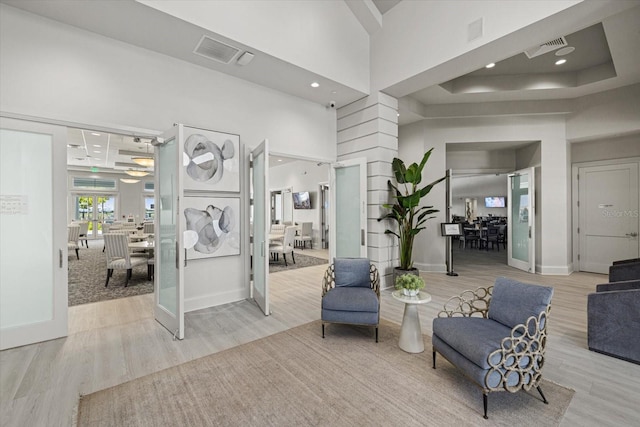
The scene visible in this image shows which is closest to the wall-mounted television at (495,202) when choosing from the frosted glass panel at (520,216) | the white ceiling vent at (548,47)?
the frosted glass panel at (520,216)

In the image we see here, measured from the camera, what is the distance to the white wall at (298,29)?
3.38 m

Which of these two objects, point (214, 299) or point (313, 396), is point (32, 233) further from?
point (313, 396)

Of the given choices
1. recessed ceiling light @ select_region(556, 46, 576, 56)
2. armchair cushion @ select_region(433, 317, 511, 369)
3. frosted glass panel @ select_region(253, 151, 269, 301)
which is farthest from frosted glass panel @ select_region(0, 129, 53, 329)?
recessed ceiling light @ select_region(556, 46, 576, 56)

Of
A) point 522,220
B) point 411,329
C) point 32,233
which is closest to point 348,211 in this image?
point 411,329

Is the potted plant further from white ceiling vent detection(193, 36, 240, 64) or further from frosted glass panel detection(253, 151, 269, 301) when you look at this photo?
white ceiling vent detection(193, 36, 240, 64)

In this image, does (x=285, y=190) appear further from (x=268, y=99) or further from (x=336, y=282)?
(x=336, y=282)

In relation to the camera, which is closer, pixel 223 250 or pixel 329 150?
pixel 223 250

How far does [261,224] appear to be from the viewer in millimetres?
4121

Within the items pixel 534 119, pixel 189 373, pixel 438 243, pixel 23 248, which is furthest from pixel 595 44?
pixel 23 248

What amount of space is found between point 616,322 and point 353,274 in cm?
265

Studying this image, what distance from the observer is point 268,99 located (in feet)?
16.1

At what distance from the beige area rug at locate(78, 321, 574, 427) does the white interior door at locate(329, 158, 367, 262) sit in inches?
102

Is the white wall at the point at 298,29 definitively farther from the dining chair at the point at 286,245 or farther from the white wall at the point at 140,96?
the dining chair at the point at 286,245

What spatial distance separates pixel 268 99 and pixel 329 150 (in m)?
1.54
